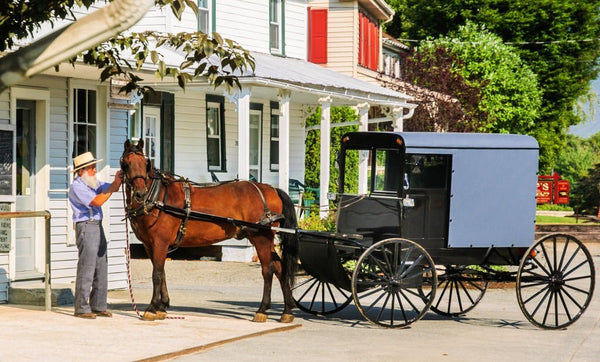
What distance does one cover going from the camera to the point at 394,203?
12.8 metres

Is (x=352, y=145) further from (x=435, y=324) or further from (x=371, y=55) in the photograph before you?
(x=371, y=55)

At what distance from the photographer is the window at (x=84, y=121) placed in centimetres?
1565

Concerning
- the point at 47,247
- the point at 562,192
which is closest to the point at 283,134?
the point at 47,247

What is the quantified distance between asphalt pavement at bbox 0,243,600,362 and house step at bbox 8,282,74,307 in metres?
0.19

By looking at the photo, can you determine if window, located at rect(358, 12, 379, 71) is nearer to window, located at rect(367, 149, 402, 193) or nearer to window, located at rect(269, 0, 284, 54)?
window, located at rect(269, 0, 284, 54)

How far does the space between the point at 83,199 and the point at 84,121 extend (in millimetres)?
4089

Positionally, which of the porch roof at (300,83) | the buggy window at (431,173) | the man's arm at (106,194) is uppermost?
the porch roof at (300,83)

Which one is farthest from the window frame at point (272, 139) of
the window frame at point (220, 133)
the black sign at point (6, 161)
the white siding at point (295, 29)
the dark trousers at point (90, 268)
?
the dark trousers at point (90, 268)

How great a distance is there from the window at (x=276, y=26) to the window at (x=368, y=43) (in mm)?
8188

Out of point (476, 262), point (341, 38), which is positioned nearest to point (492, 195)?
point (476, 262)

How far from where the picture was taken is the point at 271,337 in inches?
454

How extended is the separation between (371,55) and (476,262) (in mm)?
26968

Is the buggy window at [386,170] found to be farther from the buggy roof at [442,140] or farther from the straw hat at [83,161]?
the straw hat at [83,161]

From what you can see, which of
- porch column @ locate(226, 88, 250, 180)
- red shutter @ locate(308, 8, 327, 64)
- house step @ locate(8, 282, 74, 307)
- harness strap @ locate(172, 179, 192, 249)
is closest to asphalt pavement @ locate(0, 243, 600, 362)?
house step @ locate(8, 282, 74, 307)
